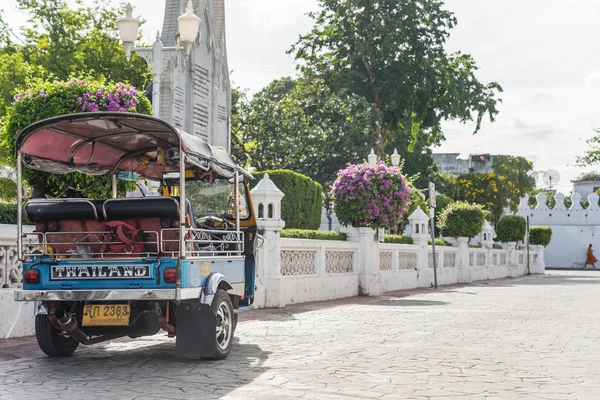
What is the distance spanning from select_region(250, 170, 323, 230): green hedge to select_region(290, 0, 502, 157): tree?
17124mm

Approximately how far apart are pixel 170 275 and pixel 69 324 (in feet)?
4.27

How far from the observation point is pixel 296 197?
27578 millimetres

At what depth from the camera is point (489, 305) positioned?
17.8 meters

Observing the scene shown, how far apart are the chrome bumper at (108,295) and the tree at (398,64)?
38009 millimetres

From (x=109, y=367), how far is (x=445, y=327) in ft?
19.4

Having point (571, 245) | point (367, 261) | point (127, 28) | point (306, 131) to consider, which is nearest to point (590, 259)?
point (571, 245)

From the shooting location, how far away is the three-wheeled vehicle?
8.05 m

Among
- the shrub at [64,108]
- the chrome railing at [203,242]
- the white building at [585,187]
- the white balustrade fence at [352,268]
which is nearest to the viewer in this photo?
the chrome railing at [203,242]

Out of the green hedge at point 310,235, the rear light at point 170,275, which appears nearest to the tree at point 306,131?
the green hedge at point 310,235

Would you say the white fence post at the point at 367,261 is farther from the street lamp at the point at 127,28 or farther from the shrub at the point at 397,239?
the street lamp at the point at 127,28

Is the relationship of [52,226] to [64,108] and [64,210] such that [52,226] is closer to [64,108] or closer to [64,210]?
[64,210]

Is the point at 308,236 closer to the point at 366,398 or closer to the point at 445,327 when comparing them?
the point at 445,327

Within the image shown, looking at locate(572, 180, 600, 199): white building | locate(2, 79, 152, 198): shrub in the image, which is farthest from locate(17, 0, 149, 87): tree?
locate(572, 180, 600, 199): white building

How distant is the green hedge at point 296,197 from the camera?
2727 cm
